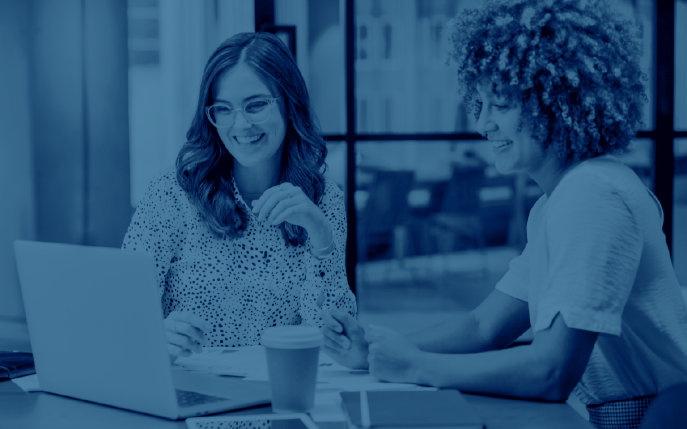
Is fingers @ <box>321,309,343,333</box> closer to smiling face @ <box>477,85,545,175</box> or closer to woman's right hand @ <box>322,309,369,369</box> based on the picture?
woman's right hand @ <box>322,309,369,369</box>

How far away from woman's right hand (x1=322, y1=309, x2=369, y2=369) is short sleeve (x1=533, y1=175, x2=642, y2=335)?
1.06ft

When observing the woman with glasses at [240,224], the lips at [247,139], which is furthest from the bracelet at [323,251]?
the lips at [247,139]

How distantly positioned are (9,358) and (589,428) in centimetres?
100

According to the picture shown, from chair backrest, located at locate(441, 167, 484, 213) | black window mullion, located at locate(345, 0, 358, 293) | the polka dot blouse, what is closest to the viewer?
the polka dot blouse

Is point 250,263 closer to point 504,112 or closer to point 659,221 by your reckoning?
point 504,112

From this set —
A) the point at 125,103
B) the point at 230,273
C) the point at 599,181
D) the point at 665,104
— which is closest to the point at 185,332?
the point at 230,273

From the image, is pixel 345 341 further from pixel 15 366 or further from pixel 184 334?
pixel 15 366

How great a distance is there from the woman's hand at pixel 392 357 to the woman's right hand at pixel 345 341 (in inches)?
3.4

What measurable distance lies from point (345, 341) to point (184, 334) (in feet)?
0.90

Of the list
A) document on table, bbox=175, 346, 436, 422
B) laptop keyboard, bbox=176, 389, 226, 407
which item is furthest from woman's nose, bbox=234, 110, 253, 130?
laptop keyboard, bbox=176, 389, 226, 407

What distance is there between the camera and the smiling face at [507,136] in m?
1.21

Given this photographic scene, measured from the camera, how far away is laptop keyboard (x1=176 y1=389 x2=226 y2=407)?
3.26ft

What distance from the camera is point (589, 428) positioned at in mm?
902

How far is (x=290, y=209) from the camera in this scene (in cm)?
148
